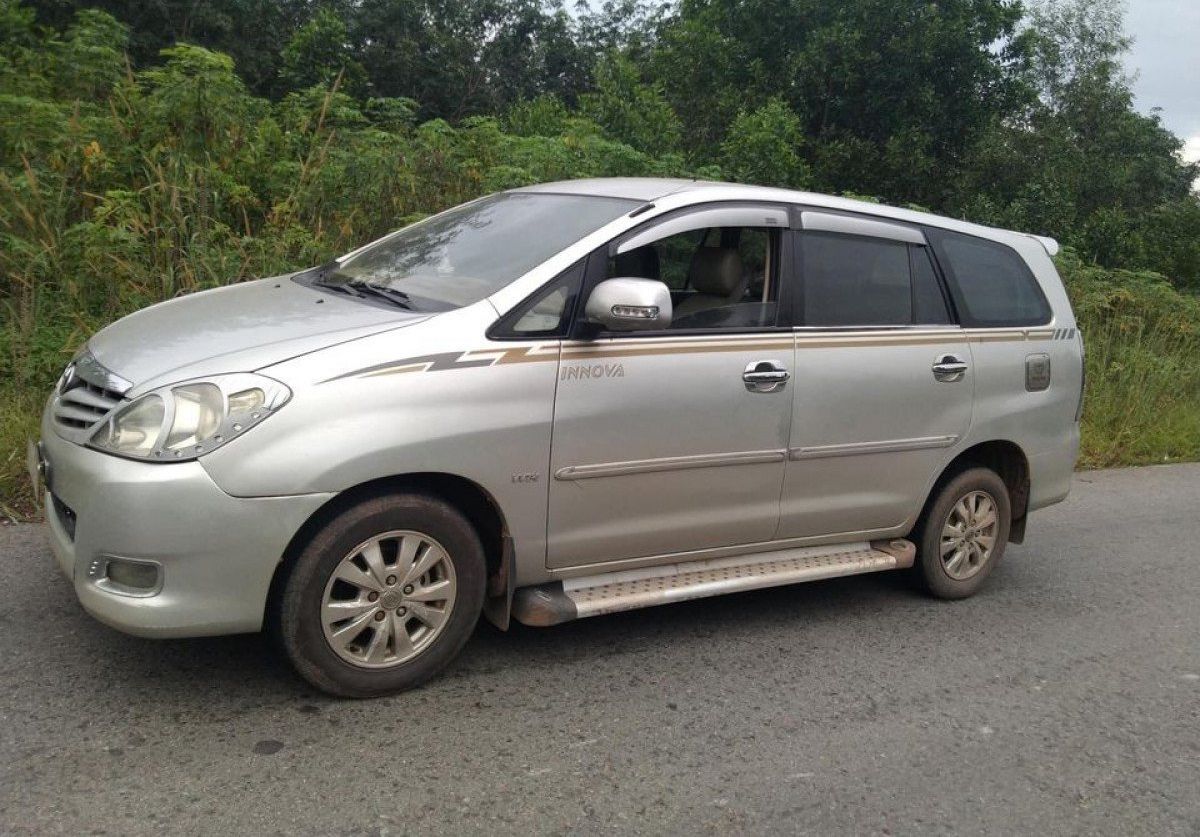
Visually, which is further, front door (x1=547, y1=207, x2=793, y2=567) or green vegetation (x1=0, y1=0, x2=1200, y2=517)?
green vegetation (x1=0, y1=0, x2=1200, y2=517)

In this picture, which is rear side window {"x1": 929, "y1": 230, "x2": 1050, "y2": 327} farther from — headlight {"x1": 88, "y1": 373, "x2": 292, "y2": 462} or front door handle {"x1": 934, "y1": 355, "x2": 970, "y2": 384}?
headlight {"x1": 88, "y1": 373, "x2": 292, "y2": 462}

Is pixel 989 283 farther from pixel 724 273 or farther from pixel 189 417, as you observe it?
pixel 189 417

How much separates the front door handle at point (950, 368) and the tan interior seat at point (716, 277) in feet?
3.49

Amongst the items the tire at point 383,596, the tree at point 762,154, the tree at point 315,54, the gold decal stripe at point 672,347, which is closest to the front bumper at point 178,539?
the tire at point 383,596

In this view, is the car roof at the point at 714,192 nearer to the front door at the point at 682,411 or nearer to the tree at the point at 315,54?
the front door at the point at 682,411

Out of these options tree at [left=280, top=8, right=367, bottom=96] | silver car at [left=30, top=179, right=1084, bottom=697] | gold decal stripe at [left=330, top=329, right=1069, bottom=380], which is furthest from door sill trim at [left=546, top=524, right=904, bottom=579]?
tree at [left=280, top=8, right=367, bottom=96]

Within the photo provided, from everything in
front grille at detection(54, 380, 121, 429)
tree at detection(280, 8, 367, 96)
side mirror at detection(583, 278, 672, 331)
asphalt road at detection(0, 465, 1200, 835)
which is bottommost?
asphalt road at detection(0, 465, 1200, 835)

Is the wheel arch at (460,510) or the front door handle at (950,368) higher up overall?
the front door handle at (950,368)

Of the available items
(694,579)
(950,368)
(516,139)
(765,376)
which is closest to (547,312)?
(765,376)

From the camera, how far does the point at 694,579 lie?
15.7 ft

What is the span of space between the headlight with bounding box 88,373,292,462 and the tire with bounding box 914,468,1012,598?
3280mm

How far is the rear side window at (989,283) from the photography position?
570 cm

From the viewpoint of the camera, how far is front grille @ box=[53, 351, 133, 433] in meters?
3.86

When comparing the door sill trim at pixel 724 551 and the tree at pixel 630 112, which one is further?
the tree at pixel 630 112
